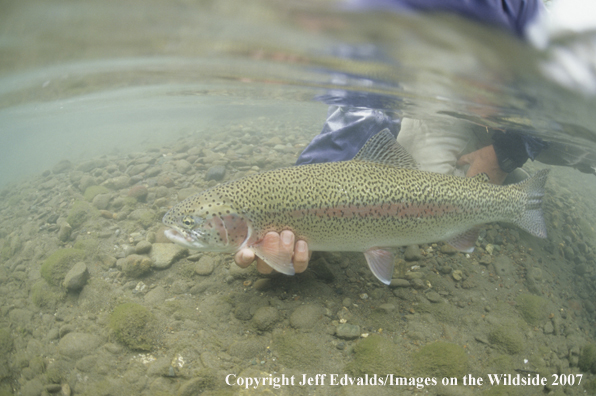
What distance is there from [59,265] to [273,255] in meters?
3.38

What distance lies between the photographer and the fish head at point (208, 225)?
2.66 meters

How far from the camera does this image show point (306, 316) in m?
2.87

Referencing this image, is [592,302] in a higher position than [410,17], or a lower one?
lower

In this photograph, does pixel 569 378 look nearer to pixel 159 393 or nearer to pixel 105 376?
pixel 159 393

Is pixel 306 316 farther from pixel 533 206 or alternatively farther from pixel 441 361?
pixel 533 206

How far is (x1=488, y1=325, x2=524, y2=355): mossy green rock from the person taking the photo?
2951mm

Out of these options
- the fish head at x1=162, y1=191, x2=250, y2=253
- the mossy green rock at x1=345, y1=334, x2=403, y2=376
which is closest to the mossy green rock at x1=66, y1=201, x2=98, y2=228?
the fish head at x1=162, y1=191, x2=250, y2=253

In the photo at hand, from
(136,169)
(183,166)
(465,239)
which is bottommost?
(136,169)

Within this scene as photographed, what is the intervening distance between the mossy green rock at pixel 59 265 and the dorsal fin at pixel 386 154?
4.18 meters

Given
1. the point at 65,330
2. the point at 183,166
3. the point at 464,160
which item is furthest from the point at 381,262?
the point at 183,166

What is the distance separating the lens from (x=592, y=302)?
416cm

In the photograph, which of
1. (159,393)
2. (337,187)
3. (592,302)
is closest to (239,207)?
(337,187)

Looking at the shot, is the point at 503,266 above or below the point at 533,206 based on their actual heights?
below

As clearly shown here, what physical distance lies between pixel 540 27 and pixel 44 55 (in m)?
5.54
